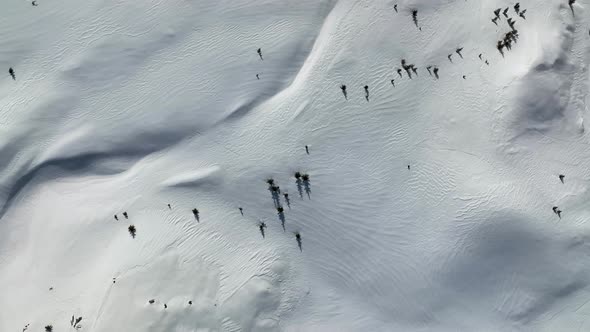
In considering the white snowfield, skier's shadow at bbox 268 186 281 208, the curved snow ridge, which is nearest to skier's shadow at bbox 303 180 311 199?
the white snowfield

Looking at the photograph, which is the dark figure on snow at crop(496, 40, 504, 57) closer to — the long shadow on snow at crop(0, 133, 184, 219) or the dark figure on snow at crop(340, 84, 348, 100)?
the dark figure on snow at crop(340, 84, 348, 100)

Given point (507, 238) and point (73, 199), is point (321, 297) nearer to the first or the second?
point (507, 238)

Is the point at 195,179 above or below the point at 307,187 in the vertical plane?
above

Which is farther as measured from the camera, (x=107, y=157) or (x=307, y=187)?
(x=107, y=157)

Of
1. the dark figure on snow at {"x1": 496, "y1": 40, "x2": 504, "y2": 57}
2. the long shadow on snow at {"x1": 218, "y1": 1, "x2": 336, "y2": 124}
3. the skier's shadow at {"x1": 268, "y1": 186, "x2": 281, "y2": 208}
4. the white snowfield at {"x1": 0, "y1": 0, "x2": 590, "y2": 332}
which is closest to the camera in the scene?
the white snowfield at {"x1": 0, "y1": 0, "x2": 590, "y2": 332}

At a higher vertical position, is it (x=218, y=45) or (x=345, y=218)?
(x=218, y=45)

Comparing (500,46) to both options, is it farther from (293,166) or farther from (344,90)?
(293,166)

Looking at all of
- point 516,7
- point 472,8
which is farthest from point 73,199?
point 516,7

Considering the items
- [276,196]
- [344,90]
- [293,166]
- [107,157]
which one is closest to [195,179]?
[276,196]
